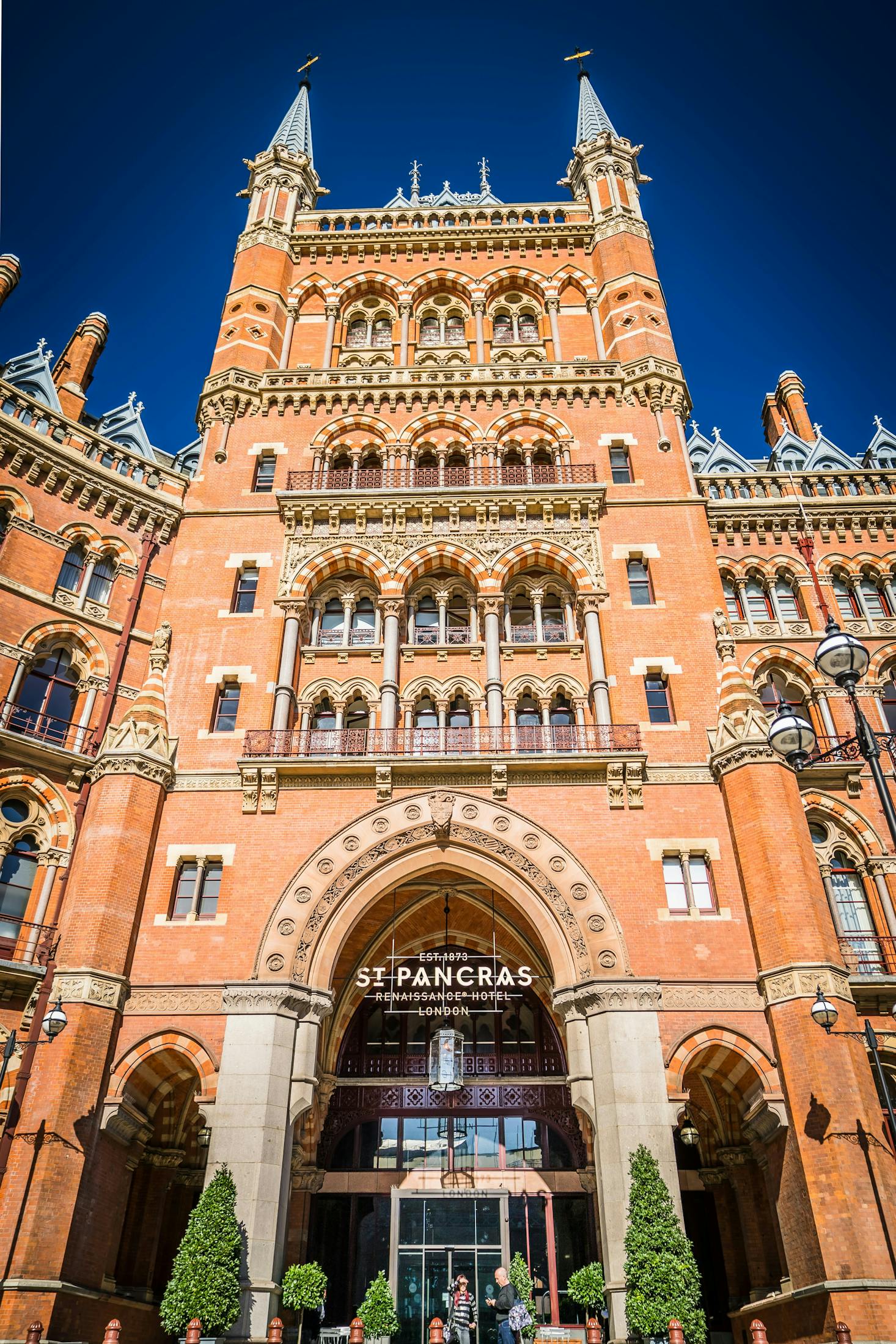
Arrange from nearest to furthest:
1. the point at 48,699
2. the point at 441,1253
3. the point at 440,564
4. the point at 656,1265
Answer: the point at 656,1265 < the point at 441,1253 < the point at 48,699 < the point at 440,564

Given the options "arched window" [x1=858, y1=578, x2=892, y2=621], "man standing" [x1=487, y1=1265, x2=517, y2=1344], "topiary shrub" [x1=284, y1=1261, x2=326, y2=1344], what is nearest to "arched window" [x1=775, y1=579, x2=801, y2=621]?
"arched window" [x1=858, y1=578, x2=892, y2=621]

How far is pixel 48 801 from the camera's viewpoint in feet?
82.7

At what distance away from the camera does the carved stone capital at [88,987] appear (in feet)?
70.2

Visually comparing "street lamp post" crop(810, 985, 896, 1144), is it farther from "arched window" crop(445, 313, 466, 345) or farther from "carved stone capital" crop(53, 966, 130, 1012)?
"arched window" crop(445, 313, 466, 345)

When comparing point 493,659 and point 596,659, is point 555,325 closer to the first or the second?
point 596,659

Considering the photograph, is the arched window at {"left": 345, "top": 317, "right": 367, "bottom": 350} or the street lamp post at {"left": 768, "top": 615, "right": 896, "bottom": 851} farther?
the arched window at {"left": 345, "top": 317, "right": 367, "bottom": 350}

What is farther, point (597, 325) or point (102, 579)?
point (597, 325)

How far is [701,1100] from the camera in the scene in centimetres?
2531

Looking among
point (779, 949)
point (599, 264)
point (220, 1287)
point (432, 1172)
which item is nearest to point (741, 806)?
point (779, 949)

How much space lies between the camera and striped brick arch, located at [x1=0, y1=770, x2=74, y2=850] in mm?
24828

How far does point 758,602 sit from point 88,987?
22.6m

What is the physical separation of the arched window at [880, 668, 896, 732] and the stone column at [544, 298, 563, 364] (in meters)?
15.4

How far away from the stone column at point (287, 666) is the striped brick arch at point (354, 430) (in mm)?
6957

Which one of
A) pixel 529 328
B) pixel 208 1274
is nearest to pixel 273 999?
pixel 208 1274
